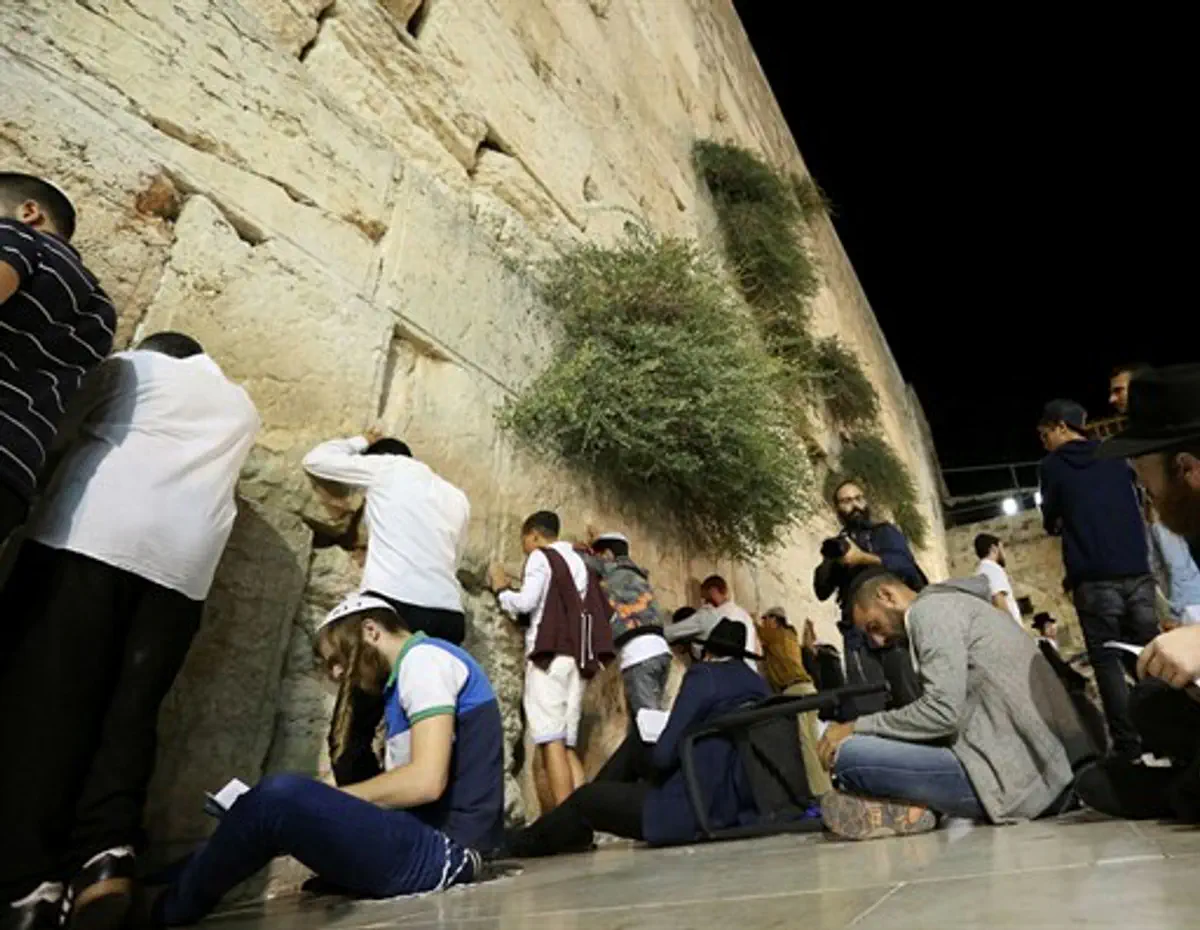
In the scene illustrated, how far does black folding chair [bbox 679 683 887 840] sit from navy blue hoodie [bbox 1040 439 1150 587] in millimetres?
1275

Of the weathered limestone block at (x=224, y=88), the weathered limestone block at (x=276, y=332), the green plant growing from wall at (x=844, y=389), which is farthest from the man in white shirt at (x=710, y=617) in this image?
the green plant growing from wall at (x=844, y=389)

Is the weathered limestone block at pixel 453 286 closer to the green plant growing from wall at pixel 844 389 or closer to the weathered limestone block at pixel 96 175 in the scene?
the weathered limestone block at pixel 96 175

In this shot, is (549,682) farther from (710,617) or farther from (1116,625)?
(1116,625)

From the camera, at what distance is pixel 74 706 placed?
1.65 meters

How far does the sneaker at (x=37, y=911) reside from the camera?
143cm

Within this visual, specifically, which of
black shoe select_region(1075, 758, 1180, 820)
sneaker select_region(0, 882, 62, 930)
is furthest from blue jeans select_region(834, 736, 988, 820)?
sneaker select_region(0, 882, 62, 930)

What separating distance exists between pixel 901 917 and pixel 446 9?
4313mm

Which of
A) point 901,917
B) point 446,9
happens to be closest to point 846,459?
point 446,9

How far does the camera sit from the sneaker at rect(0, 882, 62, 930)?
4.70ft

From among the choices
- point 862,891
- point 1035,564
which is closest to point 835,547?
point 862,891

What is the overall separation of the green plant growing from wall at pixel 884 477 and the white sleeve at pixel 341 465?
7677mm

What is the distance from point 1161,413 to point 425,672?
1.90 metres

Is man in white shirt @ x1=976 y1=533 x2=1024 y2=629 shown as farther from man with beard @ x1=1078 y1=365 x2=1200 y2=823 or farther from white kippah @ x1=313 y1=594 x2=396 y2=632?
white kippah @ x1=313 y1=594 x2=396 y2=632

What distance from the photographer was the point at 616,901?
1.53 m
